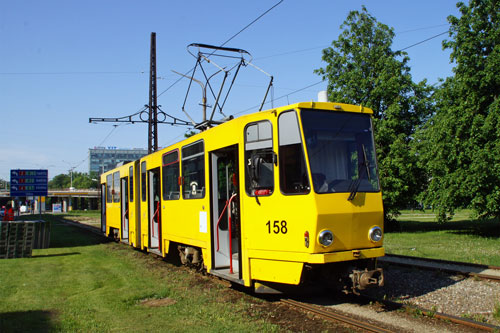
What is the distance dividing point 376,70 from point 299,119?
825 inches

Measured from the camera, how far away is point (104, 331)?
609 cm

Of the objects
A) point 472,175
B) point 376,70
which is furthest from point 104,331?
point 376,70

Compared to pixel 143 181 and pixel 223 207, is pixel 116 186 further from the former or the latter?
pixel 223 207

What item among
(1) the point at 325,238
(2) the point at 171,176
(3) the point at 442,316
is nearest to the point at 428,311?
(3) the point at 442,316

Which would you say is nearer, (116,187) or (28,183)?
(116,187)

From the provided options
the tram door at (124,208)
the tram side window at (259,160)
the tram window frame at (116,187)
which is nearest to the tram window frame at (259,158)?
the tram side window at (259,160)

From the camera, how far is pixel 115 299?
794 centimetres

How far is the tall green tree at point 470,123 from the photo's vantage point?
61.0 feet

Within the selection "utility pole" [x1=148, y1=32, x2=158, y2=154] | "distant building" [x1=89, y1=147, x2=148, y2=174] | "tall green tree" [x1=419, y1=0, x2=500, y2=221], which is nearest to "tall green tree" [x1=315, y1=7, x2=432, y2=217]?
"tall green tree" [x1=419, y1=0, x2=500, y2=221]

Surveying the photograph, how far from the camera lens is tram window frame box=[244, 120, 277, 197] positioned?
22.9ft

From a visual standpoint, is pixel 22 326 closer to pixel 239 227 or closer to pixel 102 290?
pixel 102 290

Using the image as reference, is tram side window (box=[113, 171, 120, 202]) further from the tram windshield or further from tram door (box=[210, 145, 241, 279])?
the tram windshield

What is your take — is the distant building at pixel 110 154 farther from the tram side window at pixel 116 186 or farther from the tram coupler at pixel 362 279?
the tram coupler at pixel 362 279

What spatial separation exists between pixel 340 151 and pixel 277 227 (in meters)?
1.55
